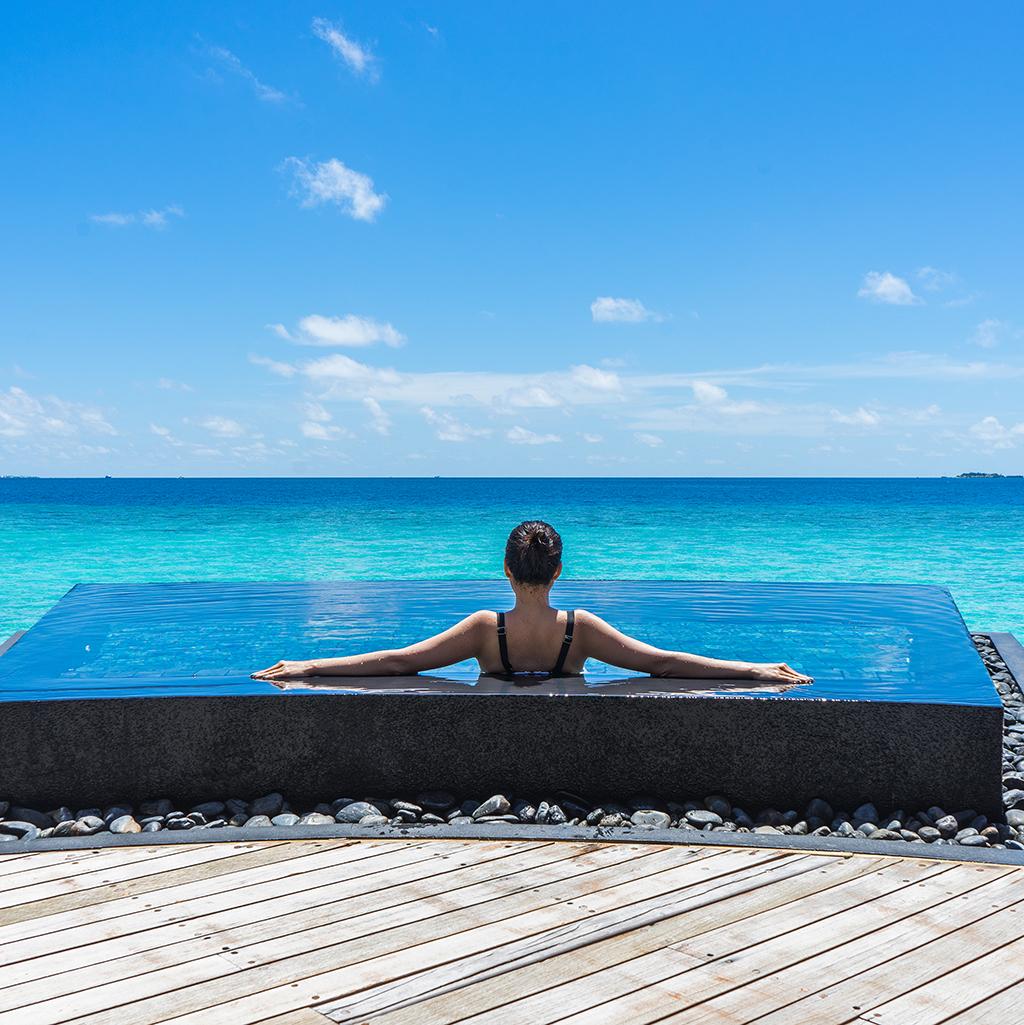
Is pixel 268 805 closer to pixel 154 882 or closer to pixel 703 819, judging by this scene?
pixel 154 882

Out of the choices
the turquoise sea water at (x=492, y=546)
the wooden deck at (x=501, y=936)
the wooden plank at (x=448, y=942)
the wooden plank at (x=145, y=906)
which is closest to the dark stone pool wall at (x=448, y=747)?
the wooden deck at (x=501, y=936)

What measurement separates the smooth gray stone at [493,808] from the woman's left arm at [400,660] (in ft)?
2.42

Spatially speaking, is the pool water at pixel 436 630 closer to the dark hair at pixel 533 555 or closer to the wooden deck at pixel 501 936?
the dark hair at pixel 533 555

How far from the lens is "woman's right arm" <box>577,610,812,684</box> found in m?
4.76

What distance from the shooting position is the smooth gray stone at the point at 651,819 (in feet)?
13.9

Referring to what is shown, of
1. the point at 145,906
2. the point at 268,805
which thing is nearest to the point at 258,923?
the point at 145,906

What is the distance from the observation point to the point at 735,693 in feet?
14.8

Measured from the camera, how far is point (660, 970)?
281cm

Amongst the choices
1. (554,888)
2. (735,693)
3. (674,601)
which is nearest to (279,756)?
(554,888)

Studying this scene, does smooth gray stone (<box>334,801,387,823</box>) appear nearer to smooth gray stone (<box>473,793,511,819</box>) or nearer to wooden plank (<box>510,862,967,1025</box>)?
smooth gray stone (<box>473,793,511,819</box>)

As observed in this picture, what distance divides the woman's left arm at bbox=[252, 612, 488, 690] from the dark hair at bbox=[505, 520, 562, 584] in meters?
0.29

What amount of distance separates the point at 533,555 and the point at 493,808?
1080 millimetres

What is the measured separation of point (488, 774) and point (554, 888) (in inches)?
44.9

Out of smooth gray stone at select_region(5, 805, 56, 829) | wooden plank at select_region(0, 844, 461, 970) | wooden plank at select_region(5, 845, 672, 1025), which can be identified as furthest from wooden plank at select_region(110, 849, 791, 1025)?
smooth gray stone at select_region(5, 805, 56, 829)
